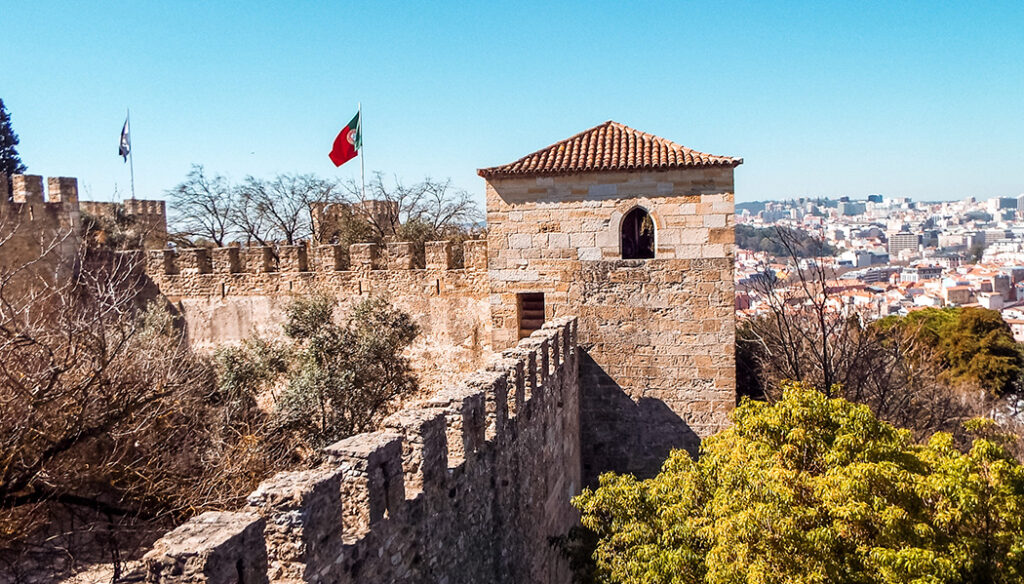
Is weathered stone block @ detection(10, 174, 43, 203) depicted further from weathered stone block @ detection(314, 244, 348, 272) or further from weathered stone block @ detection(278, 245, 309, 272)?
weathered stone block @ detection(314, 244, 348, 272)

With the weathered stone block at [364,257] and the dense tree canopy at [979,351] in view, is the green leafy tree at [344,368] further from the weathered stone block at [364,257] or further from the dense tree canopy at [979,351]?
the dense tree canopy at [979,351]

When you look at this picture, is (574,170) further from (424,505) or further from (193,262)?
(193,262)

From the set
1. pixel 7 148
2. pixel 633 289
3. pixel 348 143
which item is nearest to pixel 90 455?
pixel 633 289

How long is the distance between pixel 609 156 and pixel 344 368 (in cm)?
532

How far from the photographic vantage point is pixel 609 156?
11539mm

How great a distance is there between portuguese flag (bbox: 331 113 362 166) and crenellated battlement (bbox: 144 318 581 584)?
1003 cm

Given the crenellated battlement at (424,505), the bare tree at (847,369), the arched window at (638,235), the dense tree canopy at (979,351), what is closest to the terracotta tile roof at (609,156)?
the arched window at (638,235)

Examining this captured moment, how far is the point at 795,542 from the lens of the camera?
17.3 feet

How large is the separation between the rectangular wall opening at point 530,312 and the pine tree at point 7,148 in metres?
23.8

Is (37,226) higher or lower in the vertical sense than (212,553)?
higher

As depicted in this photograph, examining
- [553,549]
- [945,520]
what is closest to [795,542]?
[945,520]

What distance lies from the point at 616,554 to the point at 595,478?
4999 mm

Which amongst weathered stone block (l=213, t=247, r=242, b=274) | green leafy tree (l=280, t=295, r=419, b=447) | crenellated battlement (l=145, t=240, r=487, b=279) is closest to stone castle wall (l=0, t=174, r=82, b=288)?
crenellated battlement (l=145, t=240, r=487, b=279)

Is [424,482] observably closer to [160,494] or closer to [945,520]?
[945,520]
